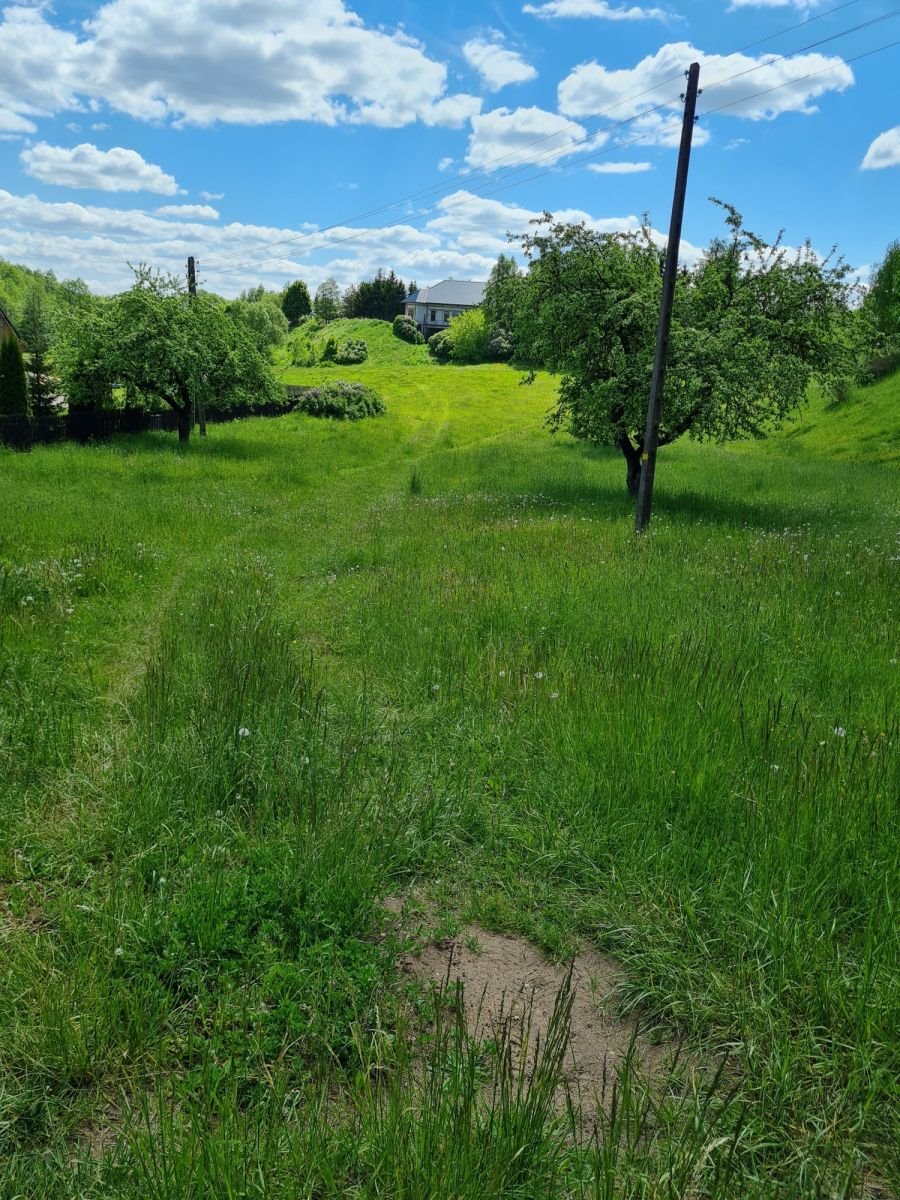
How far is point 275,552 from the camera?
13.0 metres

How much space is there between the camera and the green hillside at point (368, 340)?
85625 millimetres

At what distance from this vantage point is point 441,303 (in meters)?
122

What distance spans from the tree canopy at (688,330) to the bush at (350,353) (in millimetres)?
66750

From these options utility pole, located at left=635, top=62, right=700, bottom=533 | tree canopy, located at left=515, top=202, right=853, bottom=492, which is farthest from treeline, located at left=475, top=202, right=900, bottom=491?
utility pole, located at left=635, top=62, right=700, bottom=533

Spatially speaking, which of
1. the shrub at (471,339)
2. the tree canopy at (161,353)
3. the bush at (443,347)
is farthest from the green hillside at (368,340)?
the tree canopy at (161,353)

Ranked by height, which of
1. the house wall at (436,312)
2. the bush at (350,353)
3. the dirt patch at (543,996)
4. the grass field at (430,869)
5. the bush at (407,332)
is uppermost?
the house wall at (436,312)

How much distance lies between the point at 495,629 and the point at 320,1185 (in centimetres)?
585

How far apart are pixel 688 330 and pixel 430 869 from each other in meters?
16.8

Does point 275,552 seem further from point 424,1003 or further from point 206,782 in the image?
point 424,1003

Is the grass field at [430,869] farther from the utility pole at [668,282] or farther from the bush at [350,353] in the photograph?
the bush at [350,353]

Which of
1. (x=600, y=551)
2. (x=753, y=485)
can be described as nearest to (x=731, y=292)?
(x=753, y=485)

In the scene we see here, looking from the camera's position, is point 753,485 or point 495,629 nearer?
point 495,629

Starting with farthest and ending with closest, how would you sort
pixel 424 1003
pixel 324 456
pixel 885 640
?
pixel 324 456 < pixel 885 640 < pixel 424 1003

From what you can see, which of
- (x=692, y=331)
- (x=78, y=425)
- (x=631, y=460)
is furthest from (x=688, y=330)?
(x=78, y=425)
